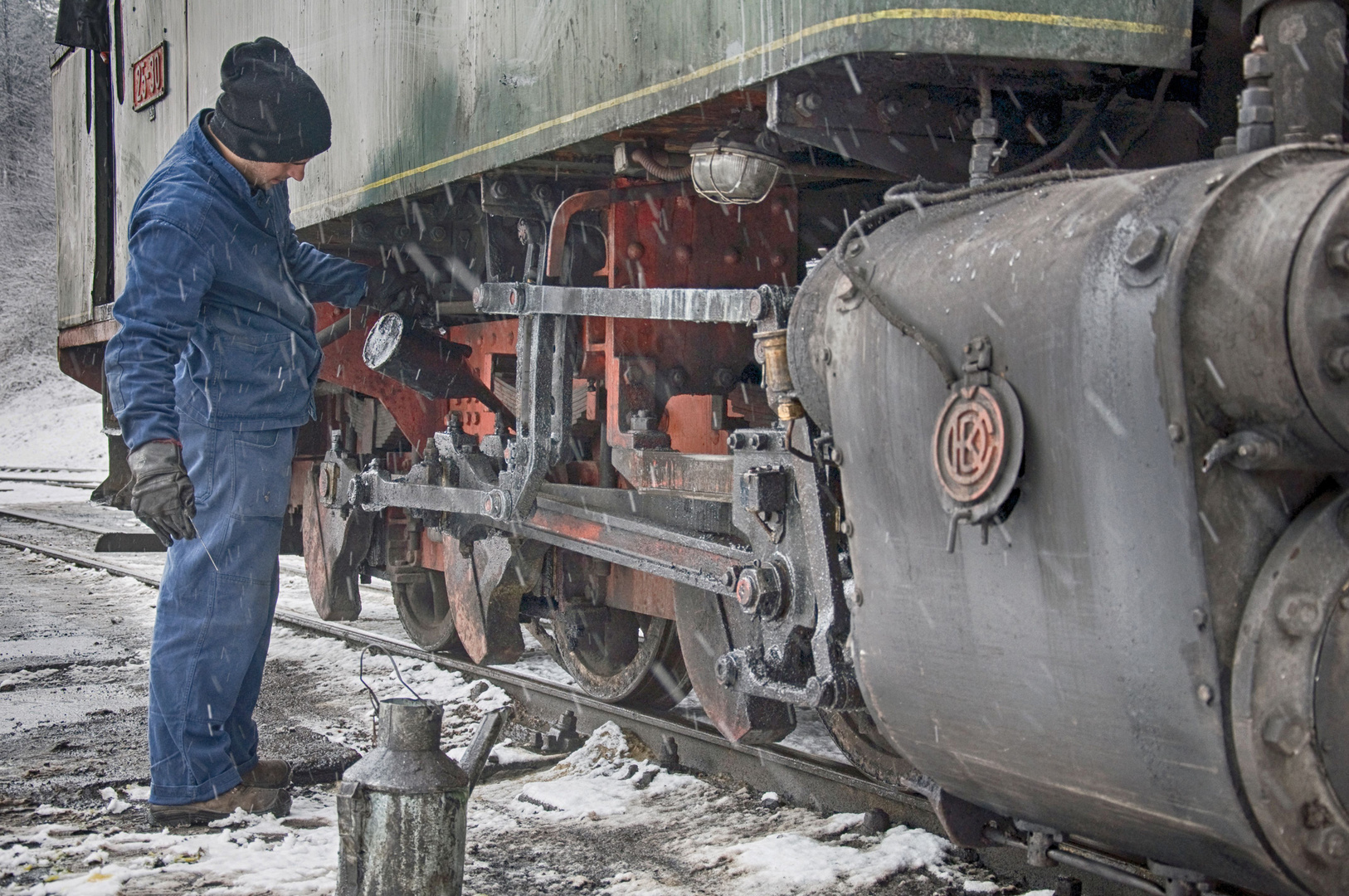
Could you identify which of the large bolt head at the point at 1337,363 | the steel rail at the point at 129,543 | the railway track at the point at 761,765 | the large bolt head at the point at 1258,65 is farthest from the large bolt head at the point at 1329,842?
the steel rail at the point at 129,543

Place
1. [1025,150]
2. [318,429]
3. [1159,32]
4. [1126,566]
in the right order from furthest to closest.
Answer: [318,429], [1025,150], [1159,32], [1126,566]

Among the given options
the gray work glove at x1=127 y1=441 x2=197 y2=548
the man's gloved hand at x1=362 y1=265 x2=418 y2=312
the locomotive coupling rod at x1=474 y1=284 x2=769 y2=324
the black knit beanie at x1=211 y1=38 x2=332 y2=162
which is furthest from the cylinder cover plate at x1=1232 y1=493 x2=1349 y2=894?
the man's gloved hand at x1=362 y1=265 x2=418 y2=312

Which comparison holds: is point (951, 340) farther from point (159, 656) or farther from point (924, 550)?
point (159, 656)

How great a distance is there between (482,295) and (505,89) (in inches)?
30.8

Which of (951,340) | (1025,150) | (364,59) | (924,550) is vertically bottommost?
(924,550)

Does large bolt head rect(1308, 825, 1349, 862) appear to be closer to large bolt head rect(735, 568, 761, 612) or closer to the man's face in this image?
large bolt head rect(735, 568, 761, 612)

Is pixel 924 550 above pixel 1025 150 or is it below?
below

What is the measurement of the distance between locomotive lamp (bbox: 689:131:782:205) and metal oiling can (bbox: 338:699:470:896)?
1.37 m

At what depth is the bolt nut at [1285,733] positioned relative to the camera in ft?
6.65

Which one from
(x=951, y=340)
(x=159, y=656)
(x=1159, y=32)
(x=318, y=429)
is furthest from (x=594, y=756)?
(x=318, y=429)

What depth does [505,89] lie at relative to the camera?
4008mm

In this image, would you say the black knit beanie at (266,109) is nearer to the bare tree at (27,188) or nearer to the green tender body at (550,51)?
the green tender body at (550,51)

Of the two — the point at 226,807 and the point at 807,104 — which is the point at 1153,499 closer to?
the point at 807,104

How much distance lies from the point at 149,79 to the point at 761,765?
5429 mm
